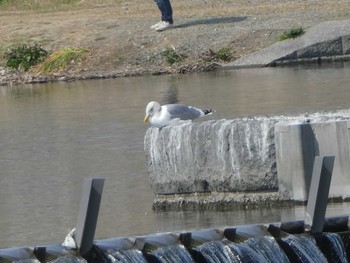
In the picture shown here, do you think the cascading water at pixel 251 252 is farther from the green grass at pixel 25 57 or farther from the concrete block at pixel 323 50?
the green grass at pixel 25 57

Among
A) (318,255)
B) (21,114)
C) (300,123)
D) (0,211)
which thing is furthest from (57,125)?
(318,255)

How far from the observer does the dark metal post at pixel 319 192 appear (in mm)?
9508

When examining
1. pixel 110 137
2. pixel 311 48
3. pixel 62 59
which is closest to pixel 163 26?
pixel 62 59

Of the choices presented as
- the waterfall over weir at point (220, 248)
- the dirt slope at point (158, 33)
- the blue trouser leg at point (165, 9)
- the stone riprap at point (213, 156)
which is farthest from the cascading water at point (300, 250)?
the blue trouser leg at point (165, 9)

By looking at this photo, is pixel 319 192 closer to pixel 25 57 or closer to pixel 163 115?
pixel 163 115

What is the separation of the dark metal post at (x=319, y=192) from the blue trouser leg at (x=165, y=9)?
57.7 ft

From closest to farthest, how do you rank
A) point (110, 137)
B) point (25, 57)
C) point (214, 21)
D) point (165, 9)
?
point (110, 137) < point (165, 9) < point (25, 57) < point (214, 21)

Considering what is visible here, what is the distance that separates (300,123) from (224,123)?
0.72 metres

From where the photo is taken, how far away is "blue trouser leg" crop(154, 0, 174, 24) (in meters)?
27.1

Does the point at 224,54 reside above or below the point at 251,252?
below

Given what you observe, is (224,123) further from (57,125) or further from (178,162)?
(57,125)

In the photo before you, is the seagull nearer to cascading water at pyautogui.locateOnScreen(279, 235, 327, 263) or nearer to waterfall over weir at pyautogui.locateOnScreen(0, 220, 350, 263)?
waterfall over weir at pyautogui.locateOnScreen(0, 220, 350, 263)

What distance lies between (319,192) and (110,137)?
6.94 meters

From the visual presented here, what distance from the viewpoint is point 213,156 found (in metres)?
11.7
